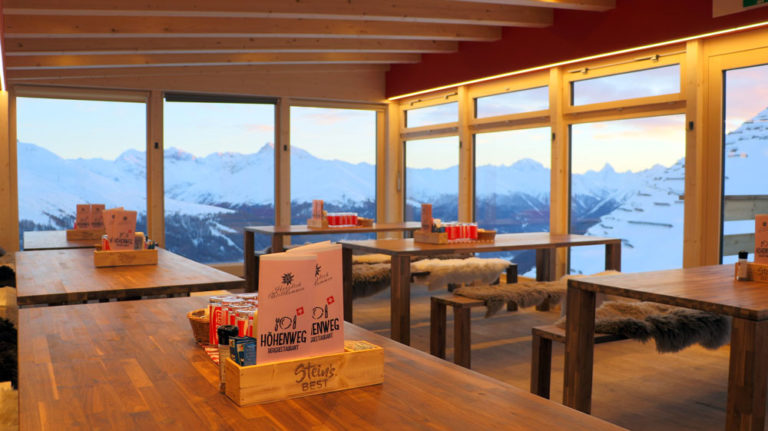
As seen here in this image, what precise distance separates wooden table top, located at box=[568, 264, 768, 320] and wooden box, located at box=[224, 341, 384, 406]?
4.47 feet

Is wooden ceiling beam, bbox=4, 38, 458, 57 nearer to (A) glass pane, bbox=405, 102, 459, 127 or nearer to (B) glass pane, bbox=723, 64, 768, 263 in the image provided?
(A) glass pane, bbox=405, 102, 459, 127

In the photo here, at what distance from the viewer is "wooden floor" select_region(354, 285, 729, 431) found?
3064 millimetres

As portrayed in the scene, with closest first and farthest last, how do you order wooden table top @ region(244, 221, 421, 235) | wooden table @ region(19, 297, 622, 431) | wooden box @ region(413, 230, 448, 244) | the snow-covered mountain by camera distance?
1. wooden table @ region(19, 297, 622, 431)
2. wooden box @ region(413, 230, 448, 244)
3. the snow-covered mountain
4. wooden table top @ region(244, 221, 421, 235)

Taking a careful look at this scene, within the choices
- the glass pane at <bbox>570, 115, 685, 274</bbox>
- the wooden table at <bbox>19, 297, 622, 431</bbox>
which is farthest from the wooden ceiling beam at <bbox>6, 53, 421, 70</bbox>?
the wooden table at <bbox>19, 297, 622, 431</bbox>

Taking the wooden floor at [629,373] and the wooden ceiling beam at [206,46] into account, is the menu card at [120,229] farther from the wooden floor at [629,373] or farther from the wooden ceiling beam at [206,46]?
the wooden ceiling beam at [206,46]

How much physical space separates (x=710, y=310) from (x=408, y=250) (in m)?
1.86

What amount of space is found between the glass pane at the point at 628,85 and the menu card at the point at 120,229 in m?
3.90

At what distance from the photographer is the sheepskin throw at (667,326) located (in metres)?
2.95

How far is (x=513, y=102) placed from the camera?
650cm

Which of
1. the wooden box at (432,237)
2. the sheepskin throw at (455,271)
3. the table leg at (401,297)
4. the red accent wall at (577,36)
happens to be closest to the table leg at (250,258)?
the sheepskin throw at (455,271)

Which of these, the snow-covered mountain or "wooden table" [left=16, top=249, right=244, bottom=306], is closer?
"wooden table" [left=16, top=249, right=244, bottom=306]

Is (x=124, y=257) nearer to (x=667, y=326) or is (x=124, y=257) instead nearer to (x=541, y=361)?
(x=541, y=361)

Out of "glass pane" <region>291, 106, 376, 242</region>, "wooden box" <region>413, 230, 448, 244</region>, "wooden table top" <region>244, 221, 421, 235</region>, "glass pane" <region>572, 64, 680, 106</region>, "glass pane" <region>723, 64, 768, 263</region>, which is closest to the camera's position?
"wooden box" <region>413, 230, 448, 244</region>

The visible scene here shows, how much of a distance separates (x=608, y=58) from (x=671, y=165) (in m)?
1.01
